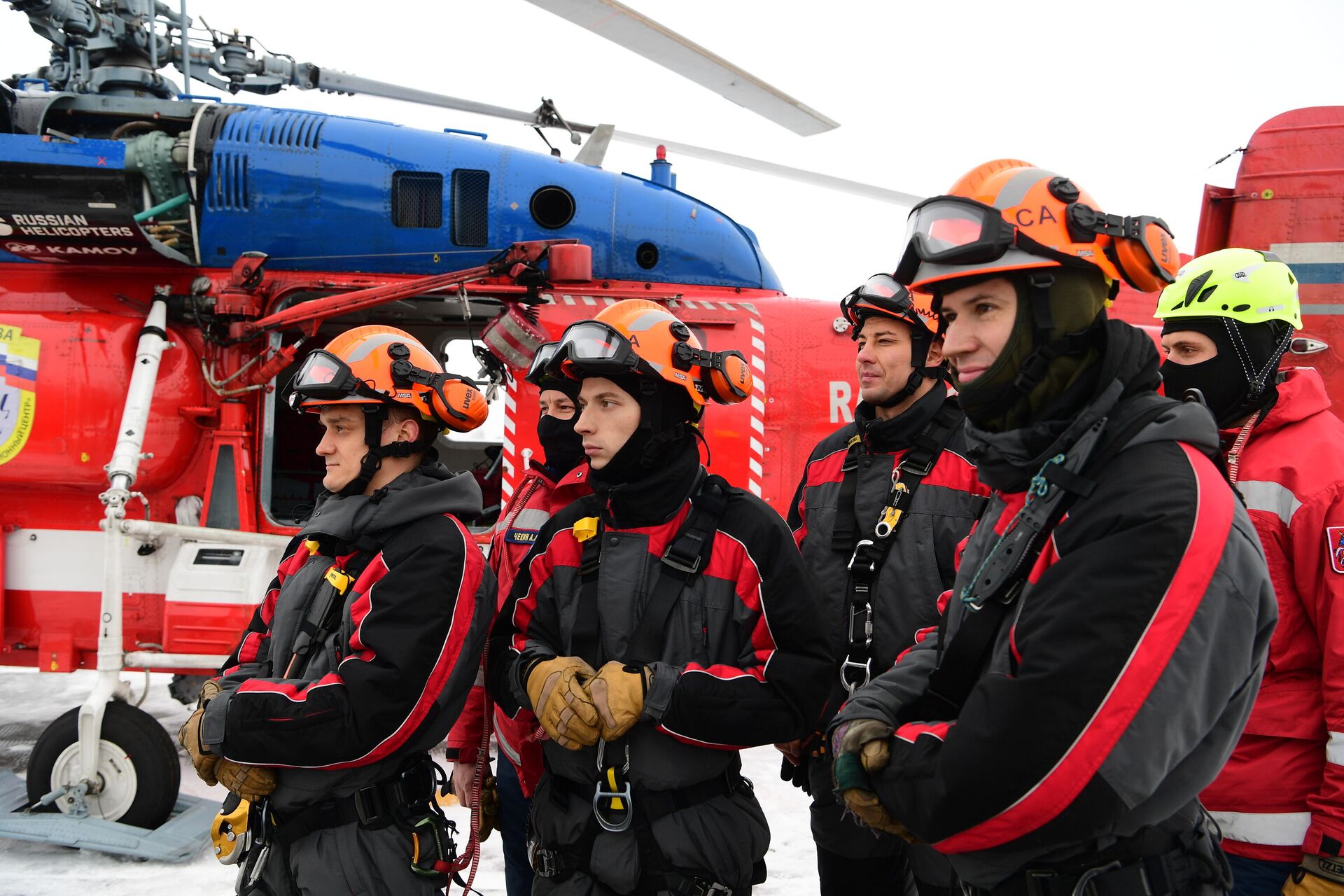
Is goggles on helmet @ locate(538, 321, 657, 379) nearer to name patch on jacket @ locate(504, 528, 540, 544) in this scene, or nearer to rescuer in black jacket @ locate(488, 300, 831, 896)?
rescuer in black jacket @ locate(488, 300, 831, 896)

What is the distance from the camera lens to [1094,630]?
50.0 inches

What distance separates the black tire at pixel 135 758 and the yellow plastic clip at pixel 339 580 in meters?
2.98

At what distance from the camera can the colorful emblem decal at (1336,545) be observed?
2045 millimetres

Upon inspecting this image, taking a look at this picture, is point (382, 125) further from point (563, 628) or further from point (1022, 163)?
point (1022, 163)

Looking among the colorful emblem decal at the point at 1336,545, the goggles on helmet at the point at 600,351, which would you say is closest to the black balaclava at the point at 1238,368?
the colorful emblem decal at the point at 1336,545

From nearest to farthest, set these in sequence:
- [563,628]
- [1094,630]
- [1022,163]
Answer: [1094,630], [1022,163], [563,628]

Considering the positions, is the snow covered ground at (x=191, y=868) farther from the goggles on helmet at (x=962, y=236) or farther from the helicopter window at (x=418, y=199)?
the helicopter window at (x=418, y=199)

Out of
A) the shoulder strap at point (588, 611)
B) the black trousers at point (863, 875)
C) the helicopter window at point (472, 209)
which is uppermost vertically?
the helicopter window at point (472, 209)

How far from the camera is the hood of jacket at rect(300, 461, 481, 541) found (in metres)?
2.41

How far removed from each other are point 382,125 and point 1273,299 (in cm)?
507

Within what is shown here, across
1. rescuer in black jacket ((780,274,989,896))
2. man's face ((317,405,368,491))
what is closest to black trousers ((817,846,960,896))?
rescuer in black jacket ((780,274,989,896))

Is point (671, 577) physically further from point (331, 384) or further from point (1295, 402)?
point (1295, 402)

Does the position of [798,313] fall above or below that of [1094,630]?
above

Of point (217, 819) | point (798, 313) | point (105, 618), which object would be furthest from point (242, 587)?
point (798, 313)
